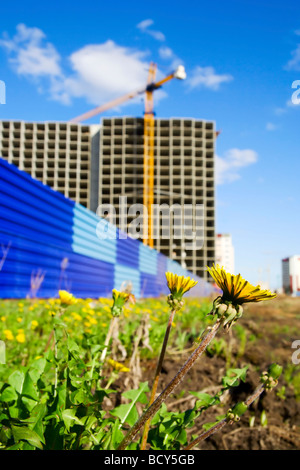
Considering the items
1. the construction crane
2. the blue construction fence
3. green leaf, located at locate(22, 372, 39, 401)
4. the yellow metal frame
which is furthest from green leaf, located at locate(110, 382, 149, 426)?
the yellow metal frame

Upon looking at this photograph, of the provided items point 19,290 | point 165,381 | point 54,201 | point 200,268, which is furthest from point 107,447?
point 200,268

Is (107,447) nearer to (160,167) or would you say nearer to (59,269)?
(59,269)

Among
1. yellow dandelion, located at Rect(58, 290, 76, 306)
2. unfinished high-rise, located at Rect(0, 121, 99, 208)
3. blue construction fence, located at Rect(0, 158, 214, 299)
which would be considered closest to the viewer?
yellow dandelion, located at Rect(58, 290, 76, 306)

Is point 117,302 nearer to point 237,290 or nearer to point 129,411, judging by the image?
point 129,411

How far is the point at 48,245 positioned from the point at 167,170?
59.5 m

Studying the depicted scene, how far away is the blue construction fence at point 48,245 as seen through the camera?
4.35 meters

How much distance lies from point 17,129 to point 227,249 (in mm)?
72971

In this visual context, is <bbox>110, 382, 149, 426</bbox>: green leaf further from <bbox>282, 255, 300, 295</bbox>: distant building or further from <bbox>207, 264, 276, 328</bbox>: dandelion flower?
<bbox>282, 255, 300, 295</bbox>: distant building

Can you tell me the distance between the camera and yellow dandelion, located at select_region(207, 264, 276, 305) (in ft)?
2.46

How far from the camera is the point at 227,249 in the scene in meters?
118

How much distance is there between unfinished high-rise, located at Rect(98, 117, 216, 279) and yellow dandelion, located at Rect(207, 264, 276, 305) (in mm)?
61026

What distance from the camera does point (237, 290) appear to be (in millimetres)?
758

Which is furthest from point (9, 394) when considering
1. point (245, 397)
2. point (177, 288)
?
point (245, 397)

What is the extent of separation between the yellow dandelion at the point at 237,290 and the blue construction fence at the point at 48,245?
2.29 metres
